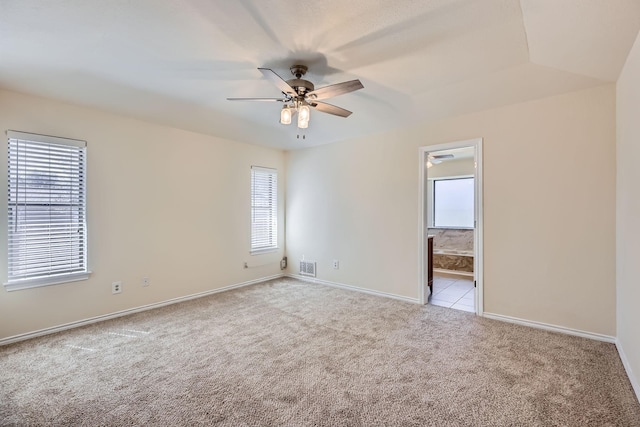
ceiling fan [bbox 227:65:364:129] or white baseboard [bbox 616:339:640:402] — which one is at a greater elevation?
ceiling fan [bbox 227:65:364:129]

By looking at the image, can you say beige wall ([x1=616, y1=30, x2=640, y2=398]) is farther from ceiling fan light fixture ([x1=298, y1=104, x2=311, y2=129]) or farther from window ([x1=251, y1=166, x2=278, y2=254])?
window ([x1=251, y1=166, x2=278, y2=254])

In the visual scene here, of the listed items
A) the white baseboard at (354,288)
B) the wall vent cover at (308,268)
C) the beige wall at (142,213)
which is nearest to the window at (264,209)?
the beige wall at (142,213)

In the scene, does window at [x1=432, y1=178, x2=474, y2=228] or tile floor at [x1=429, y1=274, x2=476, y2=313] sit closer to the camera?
tile floor at [x1=429, y1=274, x2=476, y2=313]

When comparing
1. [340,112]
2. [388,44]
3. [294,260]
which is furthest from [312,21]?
[294,260]

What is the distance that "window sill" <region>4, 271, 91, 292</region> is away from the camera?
2.94 meters

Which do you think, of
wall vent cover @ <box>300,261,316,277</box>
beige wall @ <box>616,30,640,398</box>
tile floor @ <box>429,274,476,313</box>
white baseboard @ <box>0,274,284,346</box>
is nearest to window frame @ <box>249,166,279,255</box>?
wall vent cover @ <box>300,261,316,277</box>

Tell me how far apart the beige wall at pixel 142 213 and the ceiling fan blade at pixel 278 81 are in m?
2.39

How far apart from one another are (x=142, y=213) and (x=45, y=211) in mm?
930

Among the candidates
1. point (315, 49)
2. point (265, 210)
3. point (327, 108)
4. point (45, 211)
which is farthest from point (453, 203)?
point (45, 211)

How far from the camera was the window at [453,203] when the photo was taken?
6.78 meters

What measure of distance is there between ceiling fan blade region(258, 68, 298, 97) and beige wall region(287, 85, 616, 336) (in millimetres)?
2266

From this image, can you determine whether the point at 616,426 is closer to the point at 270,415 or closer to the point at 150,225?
the point at 270,415

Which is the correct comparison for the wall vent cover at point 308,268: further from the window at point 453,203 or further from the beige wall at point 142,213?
the window at point 453,203

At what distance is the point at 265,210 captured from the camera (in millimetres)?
5461
